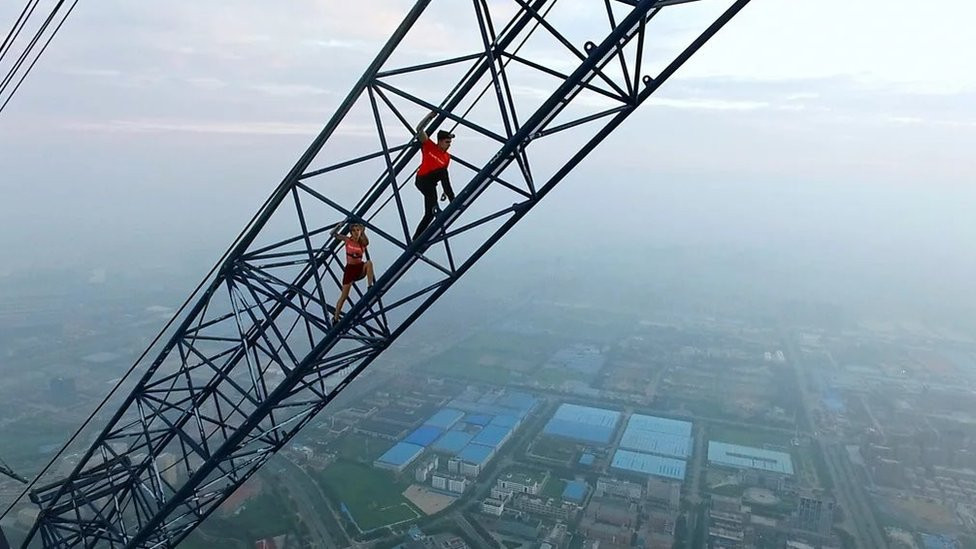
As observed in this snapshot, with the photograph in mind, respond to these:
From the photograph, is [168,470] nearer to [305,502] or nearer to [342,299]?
[305,502]

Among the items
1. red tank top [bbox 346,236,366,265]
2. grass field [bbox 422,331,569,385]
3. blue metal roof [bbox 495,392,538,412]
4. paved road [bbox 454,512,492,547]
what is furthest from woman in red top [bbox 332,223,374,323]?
grass field [bbox 422,331,569,385]

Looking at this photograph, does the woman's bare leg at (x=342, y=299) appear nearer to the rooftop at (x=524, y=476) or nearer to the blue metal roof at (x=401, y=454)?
the rooftop at (x=524, y=476)

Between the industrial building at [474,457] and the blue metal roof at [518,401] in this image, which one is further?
the blue metal roof at [518,401]

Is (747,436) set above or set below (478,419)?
above

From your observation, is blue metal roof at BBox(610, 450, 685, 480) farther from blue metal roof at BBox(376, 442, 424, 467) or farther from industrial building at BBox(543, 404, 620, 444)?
blue metal roof at BBox(376, 442, 424, 467)

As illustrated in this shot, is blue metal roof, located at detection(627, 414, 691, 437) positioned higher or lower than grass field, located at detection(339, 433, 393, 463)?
higher

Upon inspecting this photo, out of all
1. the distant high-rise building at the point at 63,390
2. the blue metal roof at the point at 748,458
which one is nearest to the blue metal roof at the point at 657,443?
the blue metal roof at the point at 748,458

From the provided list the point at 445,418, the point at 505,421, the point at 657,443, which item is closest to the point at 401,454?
the point at 445,418
